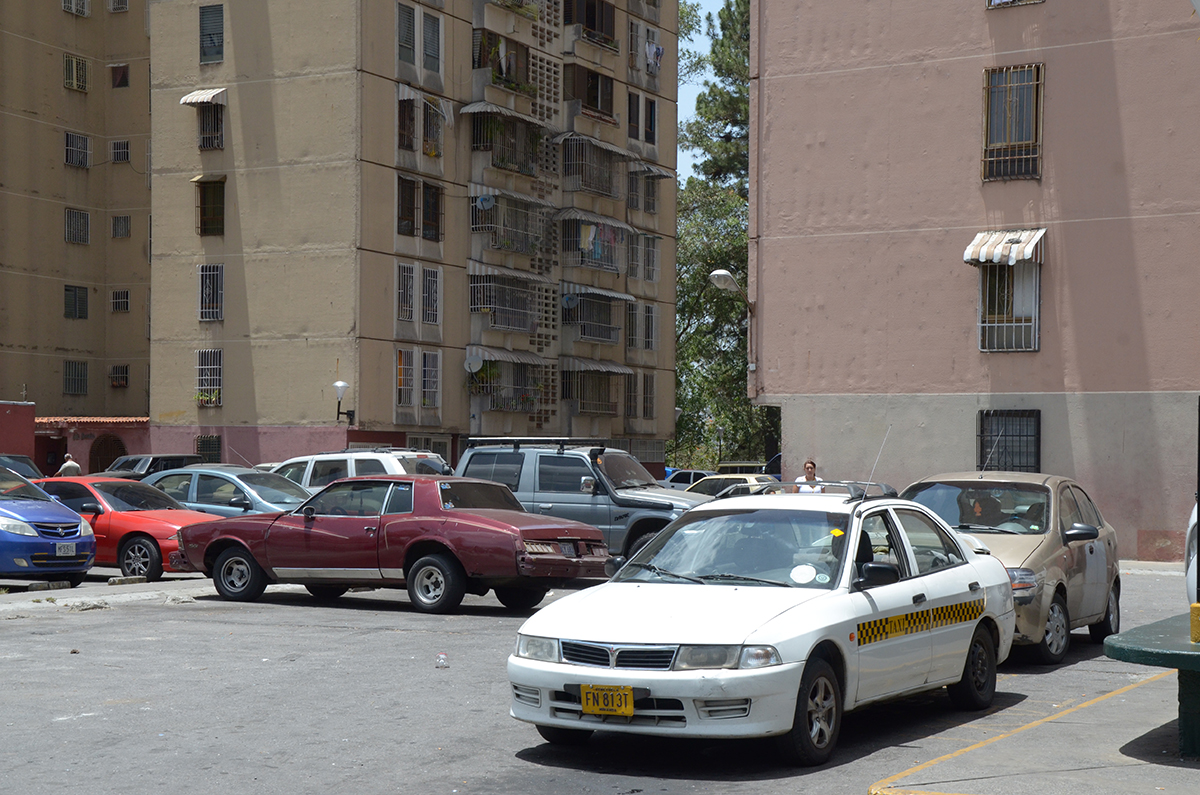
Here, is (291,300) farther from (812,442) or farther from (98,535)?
(98,535)

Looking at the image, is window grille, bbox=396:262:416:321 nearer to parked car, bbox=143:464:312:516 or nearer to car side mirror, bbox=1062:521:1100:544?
parked car, bbox=143:464:312:516

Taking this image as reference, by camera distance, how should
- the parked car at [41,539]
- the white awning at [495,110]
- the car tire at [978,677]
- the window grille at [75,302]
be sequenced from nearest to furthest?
the car tire at [978,677]
the parked car at [41,539]
the white awning at [495,110]
the window grille at [75,302]

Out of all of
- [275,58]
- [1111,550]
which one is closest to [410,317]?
[275,58]

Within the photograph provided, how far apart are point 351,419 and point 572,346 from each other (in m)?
11.9

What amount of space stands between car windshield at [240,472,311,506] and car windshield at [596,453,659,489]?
4528 mm

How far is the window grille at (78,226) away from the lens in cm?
5400

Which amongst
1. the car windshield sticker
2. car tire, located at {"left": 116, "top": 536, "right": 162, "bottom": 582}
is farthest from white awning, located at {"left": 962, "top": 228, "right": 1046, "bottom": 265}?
the car windshield sticker

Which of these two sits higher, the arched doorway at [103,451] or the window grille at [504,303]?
the window grille at [504,303]

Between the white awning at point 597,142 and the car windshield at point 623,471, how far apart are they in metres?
30.7

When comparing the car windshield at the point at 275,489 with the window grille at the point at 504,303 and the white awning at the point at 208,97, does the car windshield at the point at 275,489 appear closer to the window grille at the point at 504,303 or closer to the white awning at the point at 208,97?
the white awning at the point at 208,97

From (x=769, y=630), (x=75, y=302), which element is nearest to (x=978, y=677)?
(x=769, y=630)

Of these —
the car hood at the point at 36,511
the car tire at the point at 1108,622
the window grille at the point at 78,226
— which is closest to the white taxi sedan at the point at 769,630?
the car tire at the point at 1108,622

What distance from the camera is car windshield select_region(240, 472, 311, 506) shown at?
22.2 meters

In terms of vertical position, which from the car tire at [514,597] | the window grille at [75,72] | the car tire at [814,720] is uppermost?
the window grille at [75,72]
